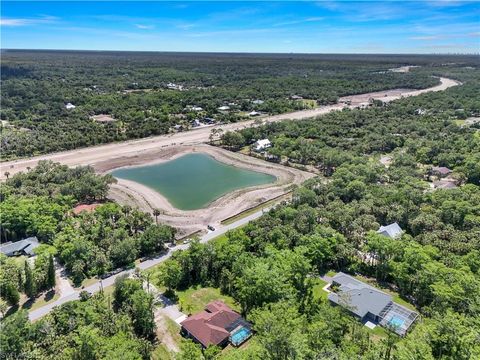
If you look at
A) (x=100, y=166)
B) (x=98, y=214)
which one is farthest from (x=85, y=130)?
(x=98, y=214)

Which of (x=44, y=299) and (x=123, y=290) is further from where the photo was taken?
(x=44, y=299)

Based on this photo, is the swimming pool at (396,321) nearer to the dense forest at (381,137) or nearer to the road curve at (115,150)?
the dense forest at (381,137)

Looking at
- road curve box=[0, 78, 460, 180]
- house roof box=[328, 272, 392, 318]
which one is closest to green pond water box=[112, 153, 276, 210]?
road curve box=[0, 78, 460, 180]

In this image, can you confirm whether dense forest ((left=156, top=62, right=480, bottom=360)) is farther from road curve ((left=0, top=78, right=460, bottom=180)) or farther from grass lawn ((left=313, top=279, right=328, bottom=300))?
road curve ((left=0, top=78, right=460, bottom=180))

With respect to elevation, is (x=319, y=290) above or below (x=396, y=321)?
below

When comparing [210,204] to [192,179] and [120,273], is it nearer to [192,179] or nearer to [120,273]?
[192,179]

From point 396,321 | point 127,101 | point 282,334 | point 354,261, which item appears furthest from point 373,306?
point 127,101

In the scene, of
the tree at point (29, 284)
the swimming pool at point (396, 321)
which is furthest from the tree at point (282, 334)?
the tree at point (29, 284)
